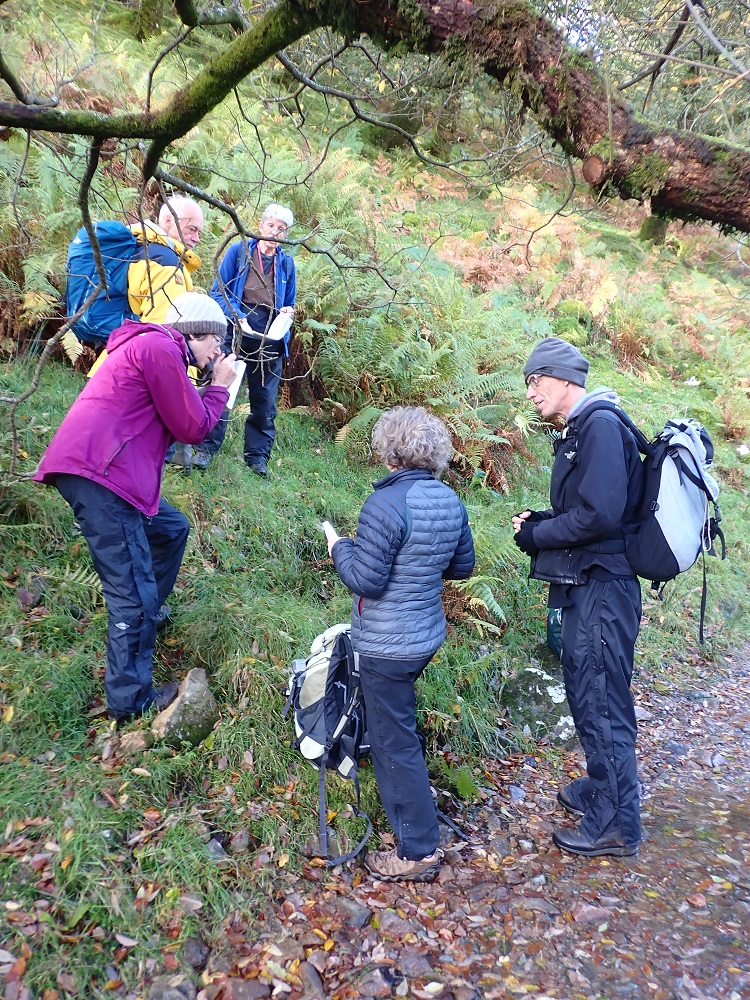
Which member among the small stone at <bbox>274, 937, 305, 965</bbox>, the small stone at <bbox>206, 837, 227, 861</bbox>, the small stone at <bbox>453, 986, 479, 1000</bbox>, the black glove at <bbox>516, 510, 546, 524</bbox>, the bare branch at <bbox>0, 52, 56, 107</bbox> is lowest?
the small stone at <bbox>274, 937, 305, 965</bbox>

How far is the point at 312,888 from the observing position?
10.5 feet

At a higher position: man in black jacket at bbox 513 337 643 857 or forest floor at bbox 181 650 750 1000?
man in black jacket at bbox 513 337 643 857

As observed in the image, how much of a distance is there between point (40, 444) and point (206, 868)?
3124 millimetres

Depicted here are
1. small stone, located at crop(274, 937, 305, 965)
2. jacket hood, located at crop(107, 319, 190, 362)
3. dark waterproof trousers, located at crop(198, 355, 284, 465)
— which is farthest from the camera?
dark waterproof trousers, located at crop(198, 355, 284, 465)

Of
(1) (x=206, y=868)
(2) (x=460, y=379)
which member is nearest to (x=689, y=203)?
(1) (x=206, y=868)

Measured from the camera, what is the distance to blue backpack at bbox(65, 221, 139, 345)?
12.6 ft

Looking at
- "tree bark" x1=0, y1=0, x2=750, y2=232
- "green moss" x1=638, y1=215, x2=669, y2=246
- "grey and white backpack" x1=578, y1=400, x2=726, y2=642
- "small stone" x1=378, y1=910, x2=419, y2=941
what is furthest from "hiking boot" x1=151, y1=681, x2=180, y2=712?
"green moss" x1=638, y1=215, x2=669, y2=246

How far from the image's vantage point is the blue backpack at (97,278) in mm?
3830

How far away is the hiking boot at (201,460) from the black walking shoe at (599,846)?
3686mm

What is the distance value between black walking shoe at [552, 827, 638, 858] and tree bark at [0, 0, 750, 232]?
117 inches

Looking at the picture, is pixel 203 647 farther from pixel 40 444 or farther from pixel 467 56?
pixel 467 56

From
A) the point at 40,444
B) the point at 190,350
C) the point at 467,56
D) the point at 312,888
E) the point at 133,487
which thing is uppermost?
the point at 467,56

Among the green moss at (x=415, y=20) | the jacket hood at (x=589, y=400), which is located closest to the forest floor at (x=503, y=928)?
the jacket hood at (x=589, y=400)

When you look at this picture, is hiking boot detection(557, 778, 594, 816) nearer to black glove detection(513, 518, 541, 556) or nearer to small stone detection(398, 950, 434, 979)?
small stone detection(398, 950, 434, 979)
